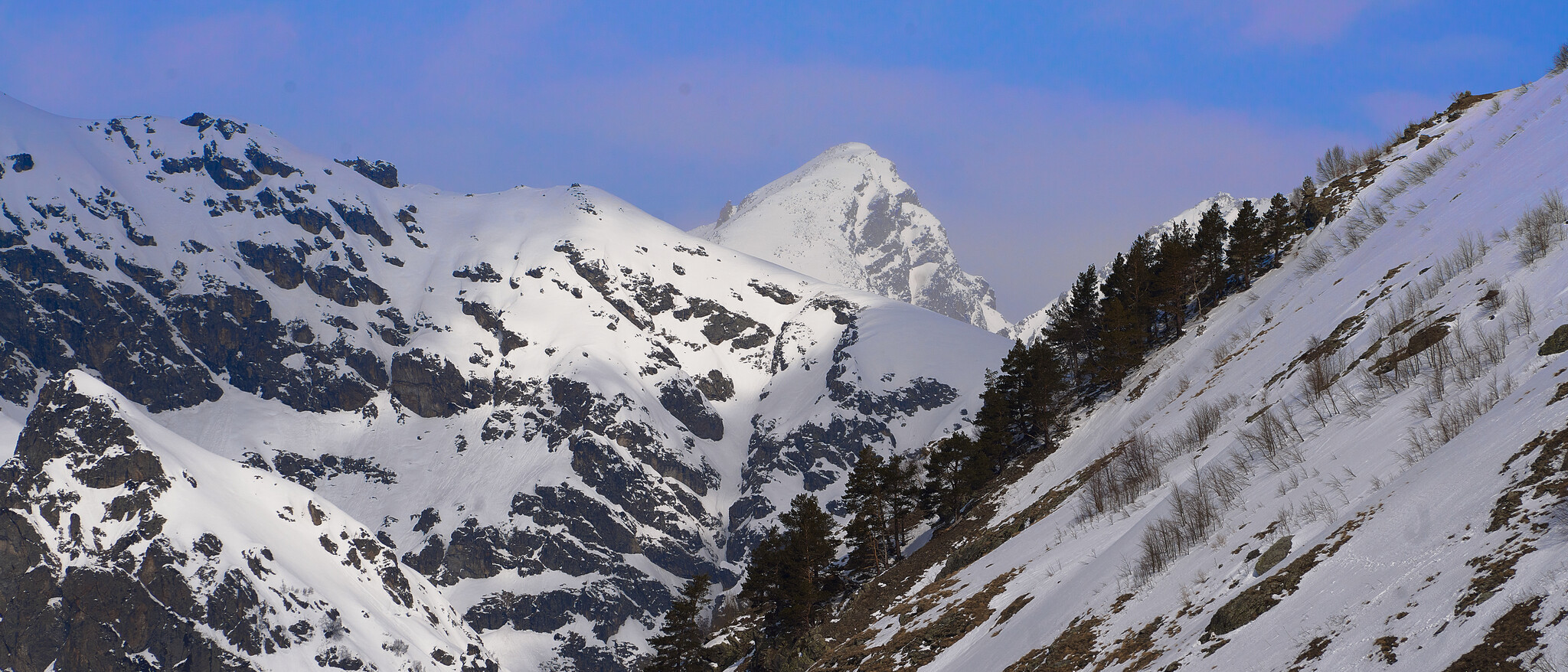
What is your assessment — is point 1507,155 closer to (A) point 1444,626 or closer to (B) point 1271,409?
(B) point 1271,409

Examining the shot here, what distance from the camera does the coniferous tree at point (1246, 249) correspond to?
5316 cm

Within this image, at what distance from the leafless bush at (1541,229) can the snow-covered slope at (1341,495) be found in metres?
0.13

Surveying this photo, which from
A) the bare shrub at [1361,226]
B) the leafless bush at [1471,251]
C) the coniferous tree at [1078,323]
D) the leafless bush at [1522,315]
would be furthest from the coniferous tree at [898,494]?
the leafless bush at [1522,315]

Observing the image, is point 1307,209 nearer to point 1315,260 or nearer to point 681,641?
point 1315,260

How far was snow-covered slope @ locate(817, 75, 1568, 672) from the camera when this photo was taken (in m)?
11.2

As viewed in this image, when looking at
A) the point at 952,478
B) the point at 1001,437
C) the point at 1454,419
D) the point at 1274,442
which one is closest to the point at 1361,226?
the point at 1001,437

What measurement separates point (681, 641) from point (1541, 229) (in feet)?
136

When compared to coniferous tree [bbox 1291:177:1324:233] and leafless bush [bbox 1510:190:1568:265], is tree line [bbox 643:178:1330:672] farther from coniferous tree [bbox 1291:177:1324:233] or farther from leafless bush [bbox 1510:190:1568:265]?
leafless bush [bbox 1510:190:1568:265]

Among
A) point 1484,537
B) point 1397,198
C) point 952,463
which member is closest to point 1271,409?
point 1484,537

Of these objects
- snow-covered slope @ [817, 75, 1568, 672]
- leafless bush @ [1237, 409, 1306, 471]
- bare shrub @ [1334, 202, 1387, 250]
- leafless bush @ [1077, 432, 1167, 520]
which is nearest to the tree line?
bare shrub @ [1334, 202, 1387, 250]

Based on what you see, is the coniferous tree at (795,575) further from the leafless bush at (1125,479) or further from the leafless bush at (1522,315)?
the leafless bush at (1522,315)

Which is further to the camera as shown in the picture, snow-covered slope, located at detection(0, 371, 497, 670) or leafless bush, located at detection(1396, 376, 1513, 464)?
snow-covered slope, located at detection(0, 371, 497, 670)

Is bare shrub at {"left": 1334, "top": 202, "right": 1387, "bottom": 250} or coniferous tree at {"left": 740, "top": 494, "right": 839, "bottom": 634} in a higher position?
bare shrub at {"left": 1334, "top": 202, "right": 1387, "bottom": 250}

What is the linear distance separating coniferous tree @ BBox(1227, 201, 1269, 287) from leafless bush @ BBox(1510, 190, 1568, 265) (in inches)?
1126
